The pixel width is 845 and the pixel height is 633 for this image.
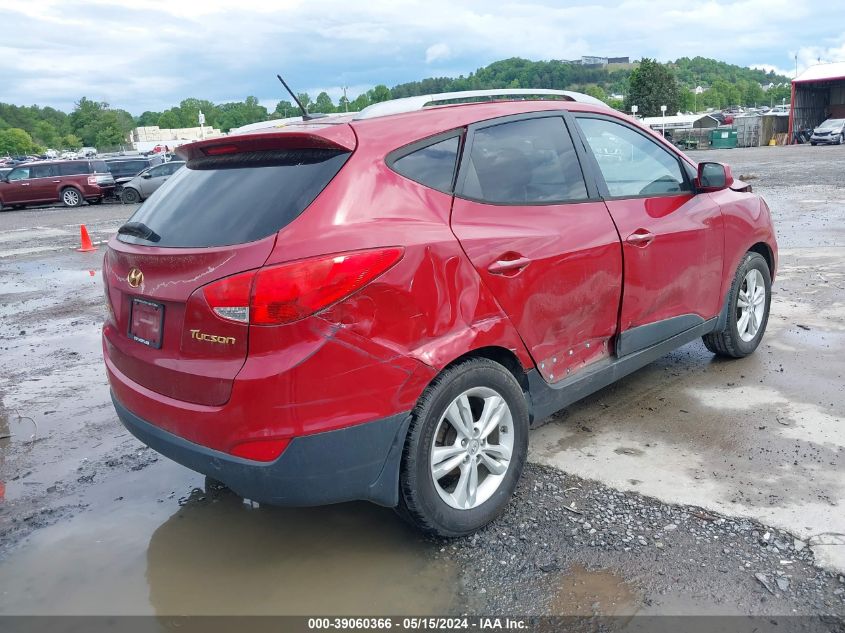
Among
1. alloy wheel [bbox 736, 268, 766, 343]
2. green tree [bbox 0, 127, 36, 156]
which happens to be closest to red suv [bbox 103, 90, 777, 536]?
alloy wheel [bbox 736, 268, 766, 343]

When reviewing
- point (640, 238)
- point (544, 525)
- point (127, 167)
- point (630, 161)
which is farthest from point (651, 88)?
point (544, 525)

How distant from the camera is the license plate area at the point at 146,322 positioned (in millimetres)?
2859

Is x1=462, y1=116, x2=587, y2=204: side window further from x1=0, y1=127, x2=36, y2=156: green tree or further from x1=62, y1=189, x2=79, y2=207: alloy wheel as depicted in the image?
x1=0, y1=127, x2=36, y2=156: green tree

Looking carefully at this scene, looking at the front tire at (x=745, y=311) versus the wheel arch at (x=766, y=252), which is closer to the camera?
the front tire at (x=745, y=311)

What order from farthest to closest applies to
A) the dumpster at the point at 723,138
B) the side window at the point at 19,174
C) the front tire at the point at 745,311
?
the dumpster at the point at 723,138 → the side window at the point at 19,174 → the front tire at the point at 745,311

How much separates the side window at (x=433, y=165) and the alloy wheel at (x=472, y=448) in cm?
89

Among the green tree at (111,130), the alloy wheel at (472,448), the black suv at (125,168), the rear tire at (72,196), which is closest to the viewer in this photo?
the alloy wheel at (472,448)

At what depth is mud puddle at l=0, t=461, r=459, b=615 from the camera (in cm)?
281

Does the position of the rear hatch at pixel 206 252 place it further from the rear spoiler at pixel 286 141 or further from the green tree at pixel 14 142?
the green tree at pixel 14 142

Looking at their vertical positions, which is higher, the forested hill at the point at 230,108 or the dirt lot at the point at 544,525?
the forested hill at the point at 230,108

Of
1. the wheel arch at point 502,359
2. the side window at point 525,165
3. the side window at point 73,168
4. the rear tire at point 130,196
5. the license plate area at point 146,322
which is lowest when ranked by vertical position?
the rear tire at point 130,196

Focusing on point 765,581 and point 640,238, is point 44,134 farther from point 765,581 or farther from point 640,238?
Answer: point 765,581

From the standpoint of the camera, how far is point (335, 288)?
8.45 feet

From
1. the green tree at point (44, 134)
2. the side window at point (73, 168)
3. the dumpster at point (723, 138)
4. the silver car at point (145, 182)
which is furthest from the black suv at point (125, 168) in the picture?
the green tree at point (44, 134)
